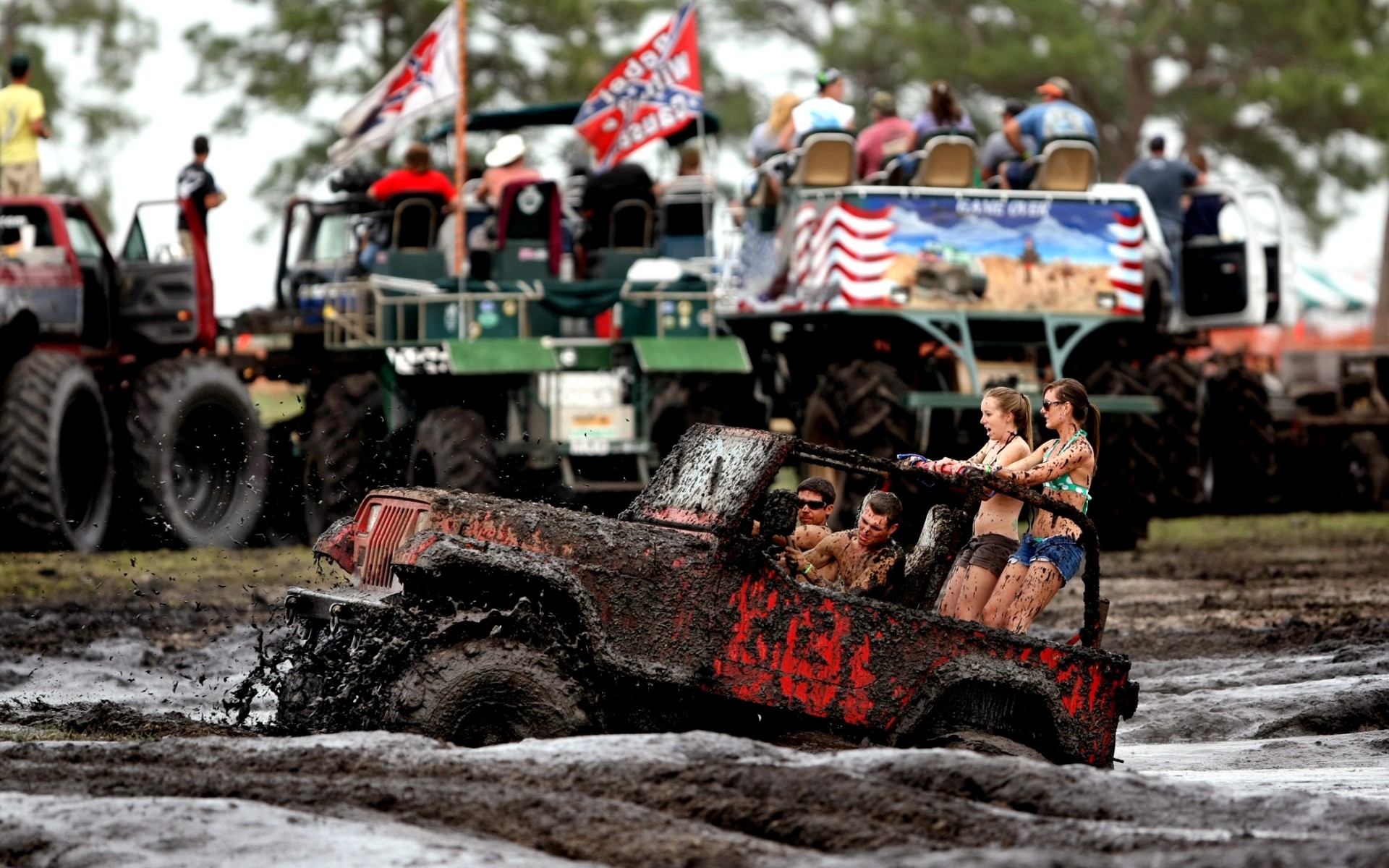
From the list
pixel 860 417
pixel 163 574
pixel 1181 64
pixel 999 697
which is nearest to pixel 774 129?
pixel 860 417

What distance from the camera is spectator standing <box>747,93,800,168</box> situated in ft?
62.3

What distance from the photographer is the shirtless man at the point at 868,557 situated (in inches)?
353

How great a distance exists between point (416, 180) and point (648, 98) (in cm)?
215

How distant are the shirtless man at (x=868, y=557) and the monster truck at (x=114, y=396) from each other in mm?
7928

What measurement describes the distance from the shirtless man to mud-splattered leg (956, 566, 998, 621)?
270 mm

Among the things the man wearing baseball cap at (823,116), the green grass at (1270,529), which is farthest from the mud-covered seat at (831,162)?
the green grass at (1270,529)

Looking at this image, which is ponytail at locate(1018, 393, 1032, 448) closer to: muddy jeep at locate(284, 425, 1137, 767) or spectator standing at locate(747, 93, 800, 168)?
muddy jeep at locate(284, 425, 1137, 767)

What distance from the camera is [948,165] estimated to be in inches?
687

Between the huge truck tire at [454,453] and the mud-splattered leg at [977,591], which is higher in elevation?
the huge truck tire at [454,453]

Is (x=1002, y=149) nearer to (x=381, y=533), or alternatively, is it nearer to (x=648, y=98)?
(x=648, y=98)

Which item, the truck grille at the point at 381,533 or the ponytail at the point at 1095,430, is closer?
the truck grille at the point at 381,533

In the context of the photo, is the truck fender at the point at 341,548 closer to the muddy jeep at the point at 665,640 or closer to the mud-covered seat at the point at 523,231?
the muddy jeep at the point at 665,640

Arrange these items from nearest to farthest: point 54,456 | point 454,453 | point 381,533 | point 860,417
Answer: point 381,533 → point 54,456 → point 454,453 → point 860,417

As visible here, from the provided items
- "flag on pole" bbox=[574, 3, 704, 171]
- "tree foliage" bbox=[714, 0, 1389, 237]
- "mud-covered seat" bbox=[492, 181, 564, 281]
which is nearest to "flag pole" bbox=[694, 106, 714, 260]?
"flag on pole" bbox=[574, 3, 704, 171]
